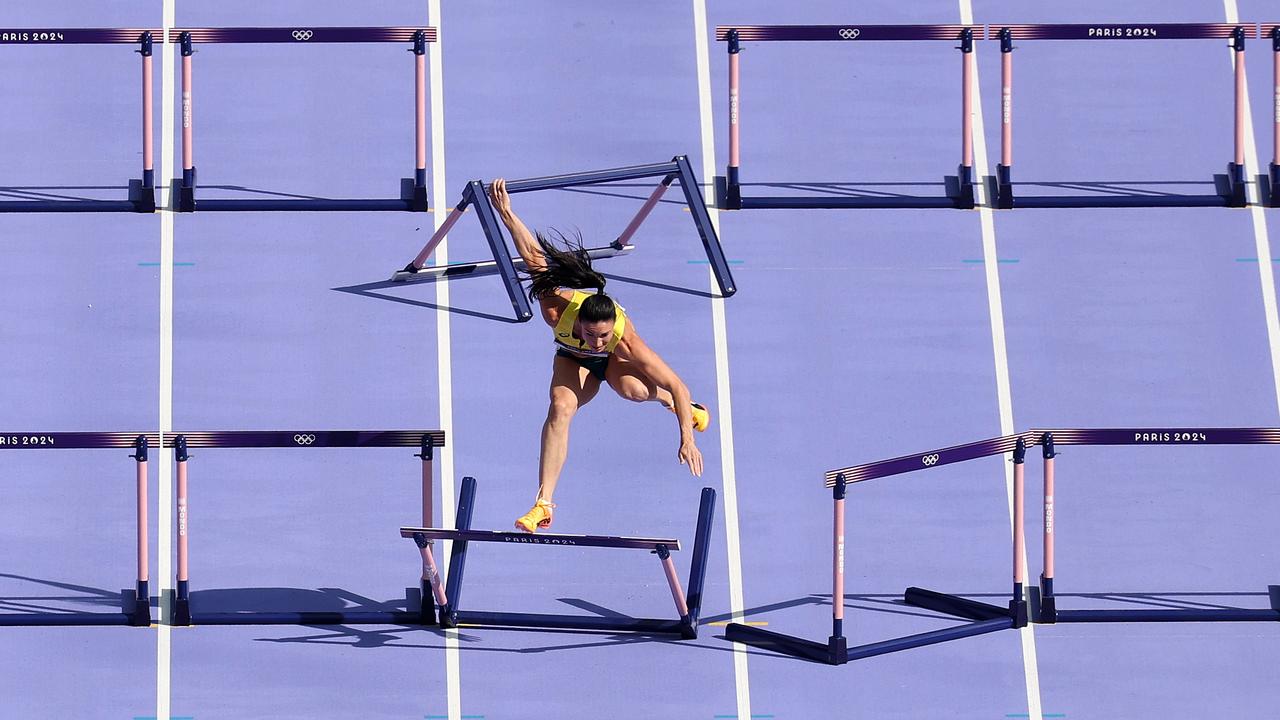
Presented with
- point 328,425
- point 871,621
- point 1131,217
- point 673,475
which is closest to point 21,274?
point 328,425

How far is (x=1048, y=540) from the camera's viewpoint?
59.5ft

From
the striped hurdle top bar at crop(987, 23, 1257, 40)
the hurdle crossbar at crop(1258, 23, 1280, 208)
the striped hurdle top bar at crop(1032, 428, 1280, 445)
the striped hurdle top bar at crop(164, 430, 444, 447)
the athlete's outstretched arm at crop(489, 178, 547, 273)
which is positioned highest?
the striped hurdle top bar at crop(987, 23, 1257, 40)

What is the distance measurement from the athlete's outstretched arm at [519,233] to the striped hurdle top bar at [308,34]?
2327mm

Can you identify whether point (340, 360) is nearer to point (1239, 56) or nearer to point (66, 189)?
point (66, 189)

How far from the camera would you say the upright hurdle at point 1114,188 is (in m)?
21.2

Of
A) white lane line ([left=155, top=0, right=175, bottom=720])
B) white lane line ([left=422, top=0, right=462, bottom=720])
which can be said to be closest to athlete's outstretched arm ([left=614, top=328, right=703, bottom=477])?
white lane line ([left=422, top=0, right=462, bottom=720])

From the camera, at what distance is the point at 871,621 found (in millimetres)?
18531

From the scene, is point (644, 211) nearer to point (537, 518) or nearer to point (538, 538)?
point (537, 518)

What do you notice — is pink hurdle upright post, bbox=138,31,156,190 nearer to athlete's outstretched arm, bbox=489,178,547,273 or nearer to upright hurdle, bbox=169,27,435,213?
upright hurdle, bbox=169,27,435,213

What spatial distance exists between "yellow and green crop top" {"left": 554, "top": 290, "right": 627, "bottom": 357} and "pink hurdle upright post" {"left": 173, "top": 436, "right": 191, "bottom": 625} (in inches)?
87.6

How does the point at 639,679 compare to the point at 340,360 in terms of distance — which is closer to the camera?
the point at 639,679

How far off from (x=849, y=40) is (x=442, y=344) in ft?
12.1

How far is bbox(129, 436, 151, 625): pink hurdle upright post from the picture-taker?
17594mm

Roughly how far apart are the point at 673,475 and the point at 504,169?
3.07 meters
